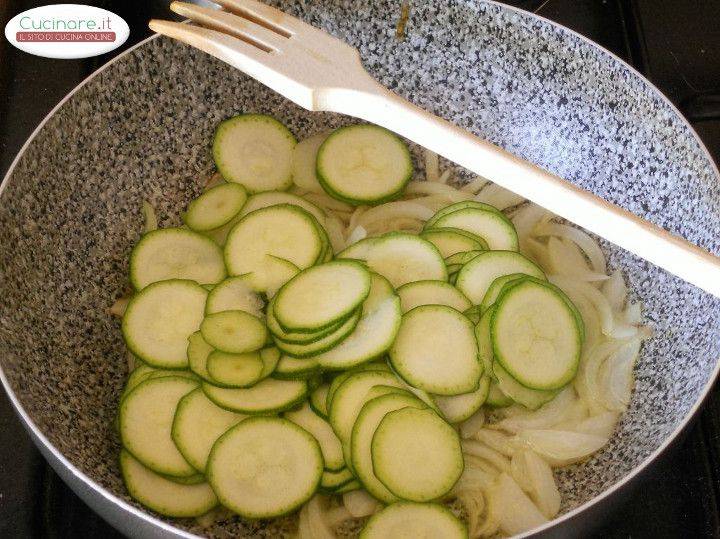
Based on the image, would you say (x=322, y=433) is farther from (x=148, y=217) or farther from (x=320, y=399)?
(x=148, y=217)

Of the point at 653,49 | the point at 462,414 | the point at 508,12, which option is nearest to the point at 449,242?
the point at 462,414

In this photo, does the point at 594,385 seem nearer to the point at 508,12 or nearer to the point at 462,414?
the point at 462,414

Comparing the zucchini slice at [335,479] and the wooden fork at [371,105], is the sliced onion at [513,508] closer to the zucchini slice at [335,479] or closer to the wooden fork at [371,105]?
the zucchini slice at [335,479]

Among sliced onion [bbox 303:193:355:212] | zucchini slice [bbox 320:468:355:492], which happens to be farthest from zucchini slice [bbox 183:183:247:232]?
zucchini slice [bbox 320:468:355:492]

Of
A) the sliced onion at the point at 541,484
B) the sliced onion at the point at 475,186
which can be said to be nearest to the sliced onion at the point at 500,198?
the sliced onion at the point at 475,186

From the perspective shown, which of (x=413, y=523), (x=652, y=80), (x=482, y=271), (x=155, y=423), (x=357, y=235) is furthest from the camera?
(x=652, y=80)

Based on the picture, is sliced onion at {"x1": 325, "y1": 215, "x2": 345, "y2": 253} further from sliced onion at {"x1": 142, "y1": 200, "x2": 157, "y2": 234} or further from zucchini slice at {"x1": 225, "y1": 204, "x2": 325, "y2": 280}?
sliced onion at {"x1": 142, "y1": 200, "x2": 157, "y2": 234}

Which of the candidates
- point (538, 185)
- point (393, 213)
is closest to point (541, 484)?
point (538, 185)
